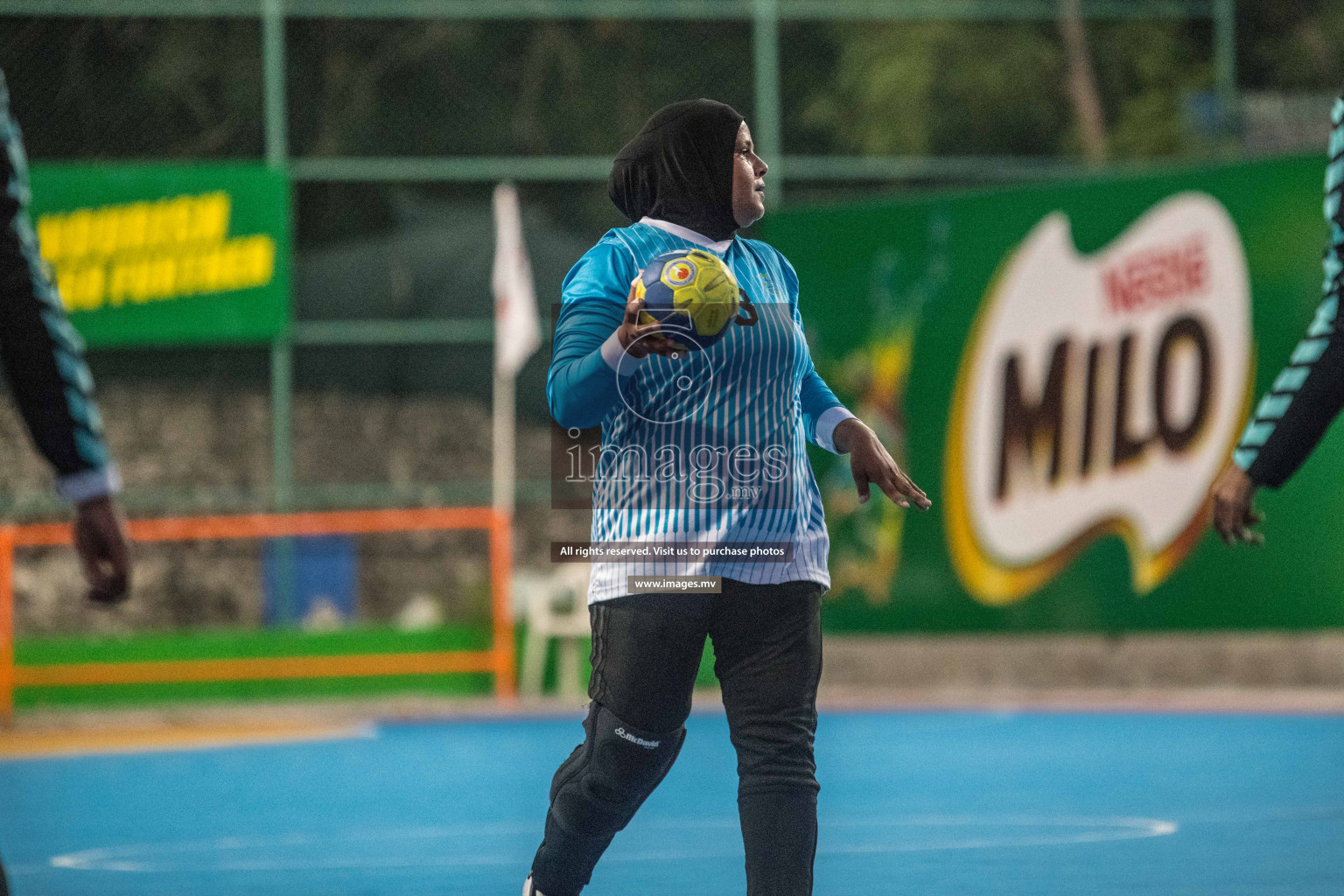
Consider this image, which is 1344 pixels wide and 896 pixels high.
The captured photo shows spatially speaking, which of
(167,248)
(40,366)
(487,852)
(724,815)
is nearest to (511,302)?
(167,248)

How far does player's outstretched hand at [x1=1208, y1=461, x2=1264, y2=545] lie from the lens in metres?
4.18

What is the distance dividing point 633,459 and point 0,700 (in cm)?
1205

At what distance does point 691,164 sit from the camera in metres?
4.61

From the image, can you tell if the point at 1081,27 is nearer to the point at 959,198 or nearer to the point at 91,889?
the point at 959,198

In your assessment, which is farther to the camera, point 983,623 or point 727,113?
point 983,623

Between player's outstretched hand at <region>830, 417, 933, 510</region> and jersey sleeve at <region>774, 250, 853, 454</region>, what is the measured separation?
0.11 m

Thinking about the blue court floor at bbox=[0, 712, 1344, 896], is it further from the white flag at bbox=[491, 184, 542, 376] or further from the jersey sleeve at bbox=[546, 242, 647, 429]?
the white flag at bbox=[491, 184, 542, 376]

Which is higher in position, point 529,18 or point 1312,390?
point 529,18

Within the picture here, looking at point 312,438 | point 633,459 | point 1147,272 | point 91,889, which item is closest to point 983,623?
point 1147,272

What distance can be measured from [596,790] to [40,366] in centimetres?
179

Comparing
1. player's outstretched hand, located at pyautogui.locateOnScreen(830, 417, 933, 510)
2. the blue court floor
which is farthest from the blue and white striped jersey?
the blue court floor

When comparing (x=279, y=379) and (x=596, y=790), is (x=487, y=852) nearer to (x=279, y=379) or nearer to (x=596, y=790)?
(x=596, y=790)

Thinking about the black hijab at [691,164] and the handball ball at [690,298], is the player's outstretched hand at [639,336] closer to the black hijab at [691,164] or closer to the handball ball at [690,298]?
the handball ball at [690,298]

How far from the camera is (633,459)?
15.0ft
